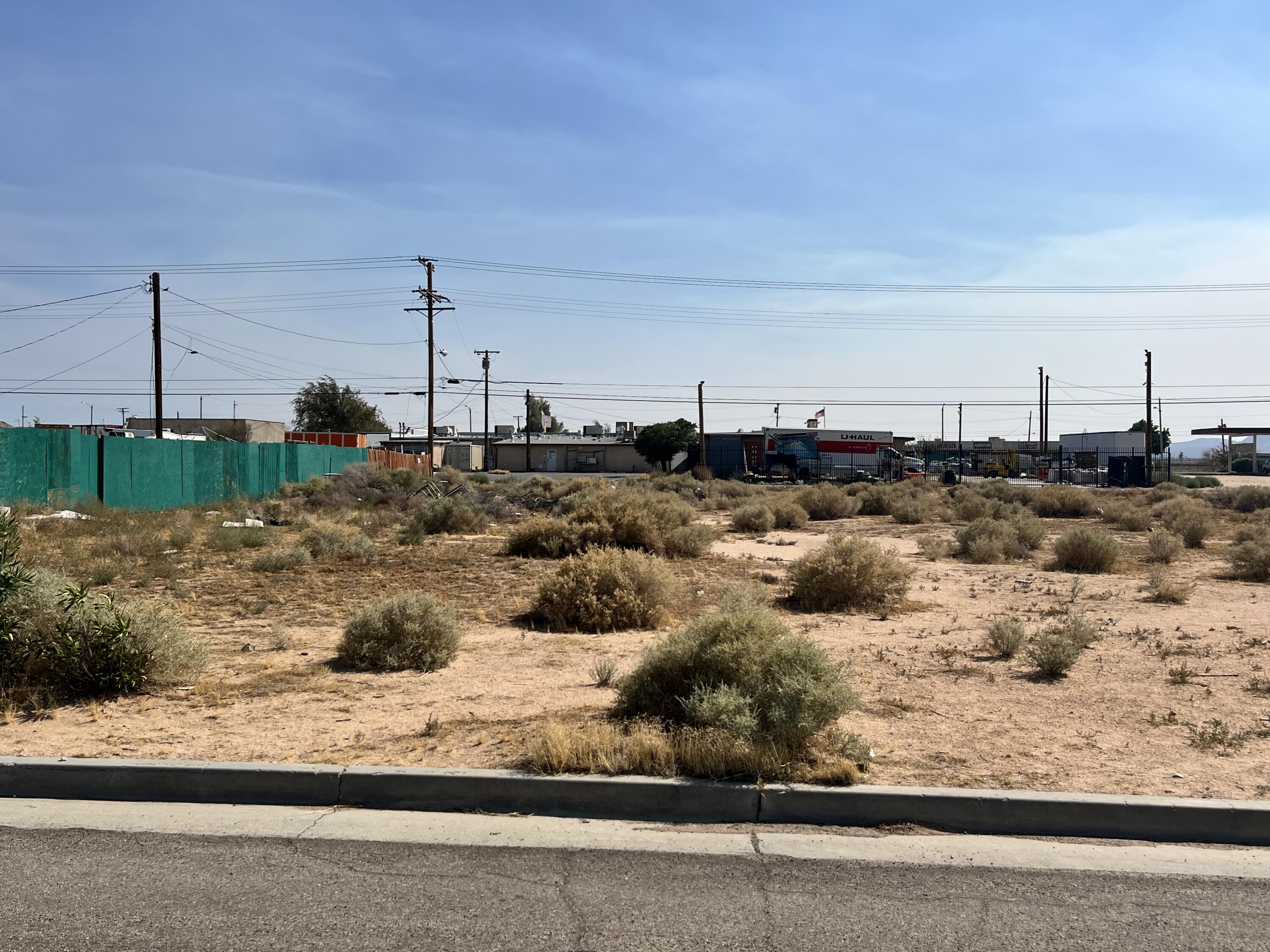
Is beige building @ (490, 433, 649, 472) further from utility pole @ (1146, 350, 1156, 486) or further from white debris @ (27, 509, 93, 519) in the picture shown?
white debris @ (27, 509, 93, 519)

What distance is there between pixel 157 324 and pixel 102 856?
40904mm

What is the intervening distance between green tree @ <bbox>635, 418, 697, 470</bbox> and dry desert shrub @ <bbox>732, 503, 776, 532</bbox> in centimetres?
6339

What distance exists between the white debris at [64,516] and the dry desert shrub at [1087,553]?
2193 cm

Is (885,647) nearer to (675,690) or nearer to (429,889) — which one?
(675,690)

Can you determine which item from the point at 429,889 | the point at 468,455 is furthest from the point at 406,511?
the point at 468,455

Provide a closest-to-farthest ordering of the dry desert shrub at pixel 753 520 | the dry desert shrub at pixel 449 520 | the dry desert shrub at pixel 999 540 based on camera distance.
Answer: the dry desert shrub at pixel 999 540 → the dry desert shrub at pixel 449 520 → the dry desert shrub at pixel 753 520

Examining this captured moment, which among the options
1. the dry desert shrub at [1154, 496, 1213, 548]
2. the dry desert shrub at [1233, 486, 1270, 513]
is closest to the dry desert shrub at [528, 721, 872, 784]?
the dry desert shrub at [1154, 496, 1213, 548]

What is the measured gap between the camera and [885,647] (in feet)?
36.2

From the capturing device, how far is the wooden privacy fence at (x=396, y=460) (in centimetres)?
6087

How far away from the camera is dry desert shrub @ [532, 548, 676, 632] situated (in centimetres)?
1227

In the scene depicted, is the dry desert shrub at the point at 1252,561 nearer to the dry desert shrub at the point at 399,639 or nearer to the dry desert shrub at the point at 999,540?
the dry desert shrub at the point at 999,540

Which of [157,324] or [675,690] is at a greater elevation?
[157,324]

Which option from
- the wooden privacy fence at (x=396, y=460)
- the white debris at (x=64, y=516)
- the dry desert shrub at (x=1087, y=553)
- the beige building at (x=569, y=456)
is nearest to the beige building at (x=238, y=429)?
the wooden privacy fence at (x=396, y=460)

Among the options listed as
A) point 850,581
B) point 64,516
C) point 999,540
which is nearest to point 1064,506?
point 999,540
